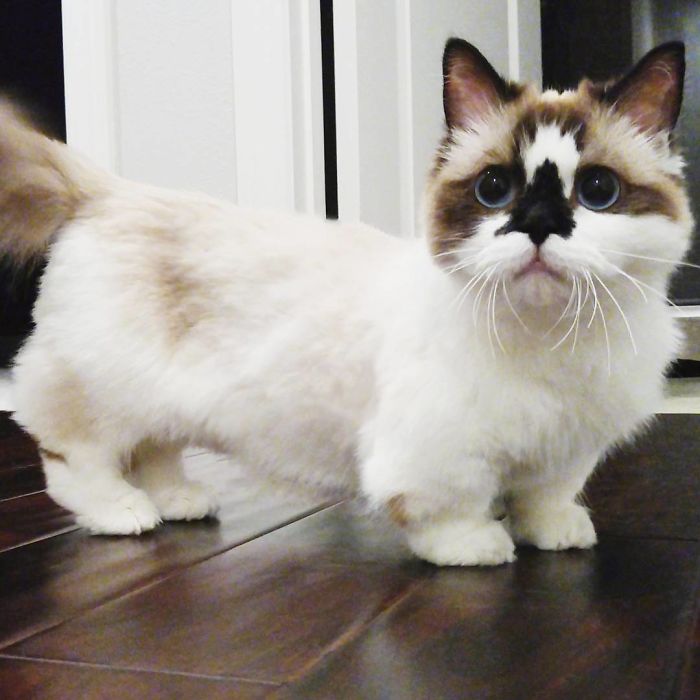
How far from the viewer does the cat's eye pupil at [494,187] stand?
0.97m

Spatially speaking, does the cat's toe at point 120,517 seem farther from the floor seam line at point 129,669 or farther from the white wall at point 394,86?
the white wall at point 394,86

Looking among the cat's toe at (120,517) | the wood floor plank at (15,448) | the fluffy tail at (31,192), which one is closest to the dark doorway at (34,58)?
the wood floor plank at (15,448)

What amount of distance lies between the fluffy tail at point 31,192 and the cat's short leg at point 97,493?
0.28 m

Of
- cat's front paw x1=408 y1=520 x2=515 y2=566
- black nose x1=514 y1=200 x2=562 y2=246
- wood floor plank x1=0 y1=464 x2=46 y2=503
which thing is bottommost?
wood floor plank x1=0 y1=464 x2=46 y2=503

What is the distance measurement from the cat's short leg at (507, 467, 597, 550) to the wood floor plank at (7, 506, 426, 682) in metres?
0.16

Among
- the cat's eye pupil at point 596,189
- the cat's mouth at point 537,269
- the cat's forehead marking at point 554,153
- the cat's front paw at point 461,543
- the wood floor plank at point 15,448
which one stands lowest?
the wood floor plank at point 15,448

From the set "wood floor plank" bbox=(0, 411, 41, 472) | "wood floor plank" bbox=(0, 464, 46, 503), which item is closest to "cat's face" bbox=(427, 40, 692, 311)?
"wood floor plank" bbox=(0, 464, 46, 503)

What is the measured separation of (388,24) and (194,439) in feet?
4.89

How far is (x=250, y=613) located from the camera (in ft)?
3.02

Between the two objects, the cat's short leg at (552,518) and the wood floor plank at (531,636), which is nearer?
the wood floor plank at (531,636)

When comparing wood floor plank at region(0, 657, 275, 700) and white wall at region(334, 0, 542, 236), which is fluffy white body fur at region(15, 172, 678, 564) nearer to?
wood floor plank at region(0, 657, 275, 700)

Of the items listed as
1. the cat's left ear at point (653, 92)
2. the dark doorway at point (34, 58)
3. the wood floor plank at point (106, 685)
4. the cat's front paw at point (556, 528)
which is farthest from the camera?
the dark doorway at point (34, 58)

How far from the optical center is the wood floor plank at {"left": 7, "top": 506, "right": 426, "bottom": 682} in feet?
2.65

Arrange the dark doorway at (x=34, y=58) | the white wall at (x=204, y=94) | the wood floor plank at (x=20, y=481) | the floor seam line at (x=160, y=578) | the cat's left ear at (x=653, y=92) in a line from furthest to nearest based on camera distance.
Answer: the dark doorway at (x=34, y=58) < the white wall at (x=204, y=94) < the wood floor plank at (x=20, y=481) < the cat's left ear at (x=653, y=92) < the floor seam line at (x=160, y=578)
